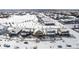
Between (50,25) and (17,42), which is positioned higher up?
(50,25)

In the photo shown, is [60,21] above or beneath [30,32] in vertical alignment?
above

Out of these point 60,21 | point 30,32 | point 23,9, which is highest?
point 23,9
